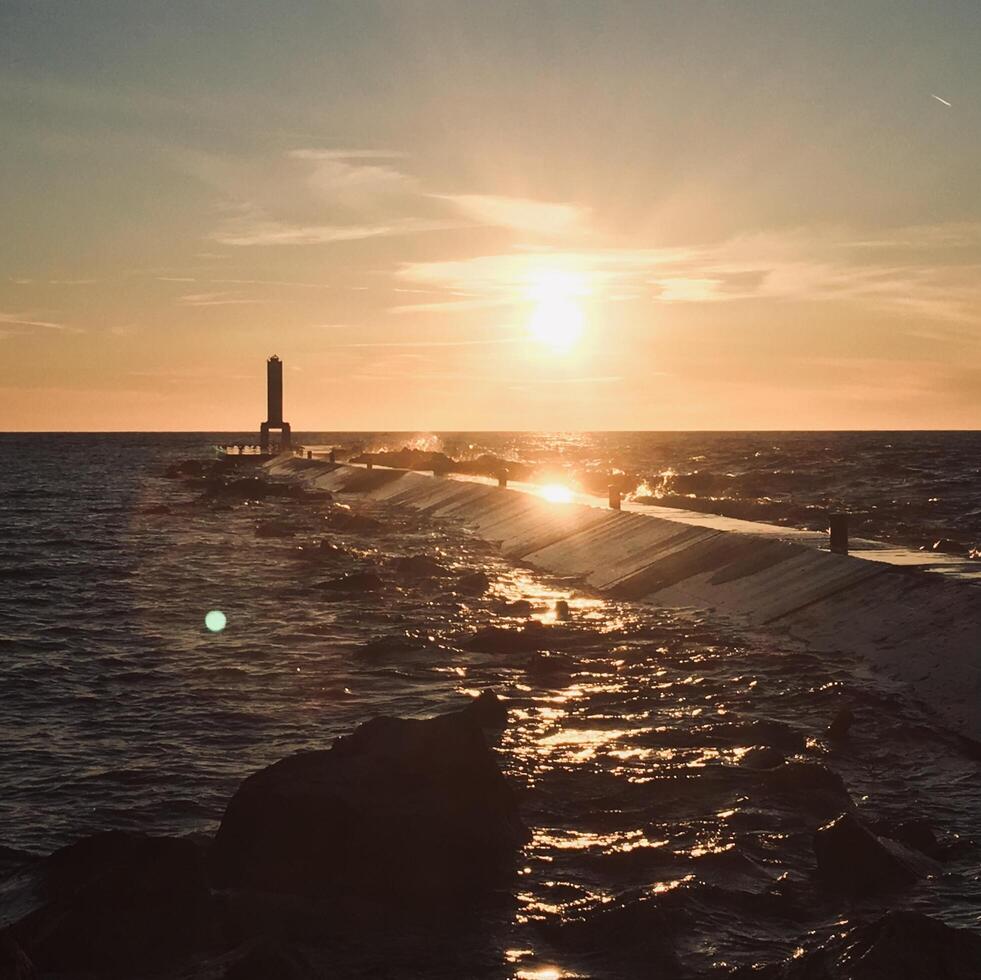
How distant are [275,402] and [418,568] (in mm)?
93680

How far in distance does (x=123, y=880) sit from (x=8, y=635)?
16603mm

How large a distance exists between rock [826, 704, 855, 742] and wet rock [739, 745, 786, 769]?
122cm

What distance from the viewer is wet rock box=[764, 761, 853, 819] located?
38.7 ft

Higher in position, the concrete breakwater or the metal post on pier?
the metal post on pier

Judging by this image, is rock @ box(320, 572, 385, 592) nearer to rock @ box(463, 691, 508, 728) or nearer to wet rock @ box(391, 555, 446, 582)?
wet rock @ box(391, 555, 446, 582)

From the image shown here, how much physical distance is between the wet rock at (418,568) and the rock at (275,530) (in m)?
12.9

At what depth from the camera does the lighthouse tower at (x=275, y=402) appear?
121 metres

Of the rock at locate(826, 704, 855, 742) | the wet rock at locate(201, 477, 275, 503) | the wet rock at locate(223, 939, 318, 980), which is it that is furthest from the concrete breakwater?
the wet rock at locate(201, 477, 275, 503)

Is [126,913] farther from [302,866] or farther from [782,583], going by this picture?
[782,583]

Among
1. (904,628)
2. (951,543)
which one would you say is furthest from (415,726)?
(951,543)

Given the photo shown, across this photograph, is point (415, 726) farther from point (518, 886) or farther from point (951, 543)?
point (951, 543)

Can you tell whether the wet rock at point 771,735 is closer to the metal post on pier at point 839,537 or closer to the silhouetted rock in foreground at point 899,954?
the silhouetted rock in foreground at point 899,954

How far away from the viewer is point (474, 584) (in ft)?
95.9

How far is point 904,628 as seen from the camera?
18.4m
